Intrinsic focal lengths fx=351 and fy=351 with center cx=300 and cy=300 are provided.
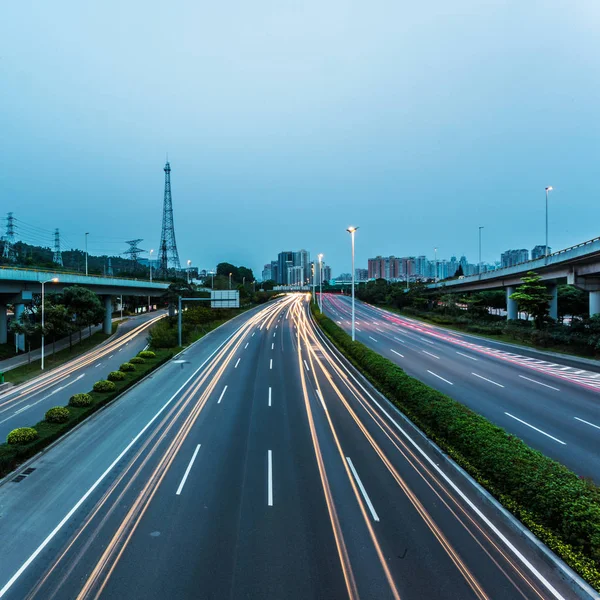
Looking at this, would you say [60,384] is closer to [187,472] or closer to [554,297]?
[187,472]

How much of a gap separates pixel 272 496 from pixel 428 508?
4.23 metres

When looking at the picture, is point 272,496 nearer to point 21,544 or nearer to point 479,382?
point 21,544

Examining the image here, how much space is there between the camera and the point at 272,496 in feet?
32.5

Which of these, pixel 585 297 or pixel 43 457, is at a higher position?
pixel 585 297

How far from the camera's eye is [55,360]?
36875mm

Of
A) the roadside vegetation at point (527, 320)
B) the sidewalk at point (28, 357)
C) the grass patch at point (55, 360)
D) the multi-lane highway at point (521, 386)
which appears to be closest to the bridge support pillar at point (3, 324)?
the sidewalk at point (28, 357)

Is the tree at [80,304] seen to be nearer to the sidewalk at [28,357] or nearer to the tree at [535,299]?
the sidewalk at [28,357]

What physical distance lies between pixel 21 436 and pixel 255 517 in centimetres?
1034

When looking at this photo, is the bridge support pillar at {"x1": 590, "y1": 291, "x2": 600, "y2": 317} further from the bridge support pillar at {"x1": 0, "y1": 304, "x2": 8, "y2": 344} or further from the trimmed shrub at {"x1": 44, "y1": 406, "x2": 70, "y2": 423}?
the bridge support pillar at {"x1": 0, "y1": 304, "x2": 8, "y2": 344}

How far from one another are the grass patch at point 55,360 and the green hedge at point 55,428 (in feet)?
43.2

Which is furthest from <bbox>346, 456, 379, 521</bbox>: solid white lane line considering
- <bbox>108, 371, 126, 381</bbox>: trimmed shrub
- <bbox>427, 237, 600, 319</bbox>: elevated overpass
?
<bbox>427, 237, 600, 319</bbox>: elevated overpass

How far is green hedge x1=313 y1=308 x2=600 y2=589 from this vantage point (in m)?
7.13

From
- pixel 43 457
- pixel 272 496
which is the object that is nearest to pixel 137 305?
pixel 43 457

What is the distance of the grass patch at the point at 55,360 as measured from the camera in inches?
1180
